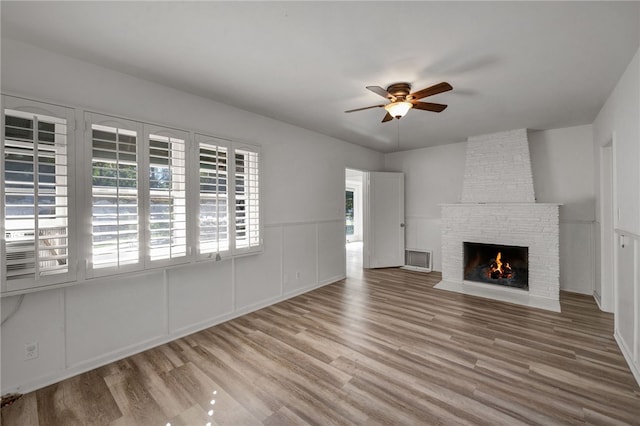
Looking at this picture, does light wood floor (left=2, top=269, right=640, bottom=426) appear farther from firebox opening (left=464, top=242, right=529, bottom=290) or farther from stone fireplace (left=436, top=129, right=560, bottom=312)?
firebox opening (left=464, top=242, right=529, bottom=290)

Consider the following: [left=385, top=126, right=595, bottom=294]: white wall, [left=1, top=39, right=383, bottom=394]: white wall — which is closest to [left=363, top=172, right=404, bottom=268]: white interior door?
[left=1, top=39, right=383, bottom=394]: white wall

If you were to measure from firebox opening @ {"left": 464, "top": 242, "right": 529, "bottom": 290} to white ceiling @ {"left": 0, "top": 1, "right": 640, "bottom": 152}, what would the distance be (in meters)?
2.47

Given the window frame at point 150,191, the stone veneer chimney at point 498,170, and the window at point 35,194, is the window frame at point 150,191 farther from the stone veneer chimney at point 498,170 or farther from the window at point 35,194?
the stone veneer chimney at point 498,170

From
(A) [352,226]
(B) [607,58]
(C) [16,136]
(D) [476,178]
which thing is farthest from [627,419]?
(A) [352,226]

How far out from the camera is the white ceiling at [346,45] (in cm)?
173

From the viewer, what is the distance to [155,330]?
277cm

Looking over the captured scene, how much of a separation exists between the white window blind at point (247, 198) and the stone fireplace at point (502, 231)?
3341 mm

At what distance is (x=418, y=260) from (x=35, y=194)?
599cm

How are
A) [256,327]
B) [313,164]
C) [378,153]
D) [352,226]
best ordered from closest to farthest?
1. [256,327]
2. [313,164]
3. [378,153]
4. [352,226]

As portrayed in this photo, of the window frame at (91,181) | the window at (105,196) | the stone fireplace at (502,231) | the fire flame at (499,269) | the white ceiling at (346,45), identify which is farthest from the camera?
the fire flame at (499,269)

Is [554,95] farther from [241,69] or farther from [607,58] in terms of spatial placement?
[241,69]

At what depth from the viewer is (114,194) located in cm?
239

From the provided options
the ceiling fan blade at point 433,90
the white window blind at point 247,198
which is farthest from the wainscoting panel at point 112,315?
the ceiling fan blade at point 433,90

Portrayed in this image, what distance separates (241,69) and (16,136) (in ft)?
5.71
